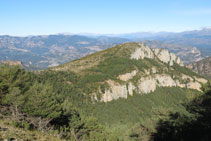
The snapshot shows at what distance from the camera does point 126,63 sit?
19512 cm

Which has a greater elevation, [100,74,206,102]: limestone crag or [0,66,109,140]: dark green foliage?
[0,66,109,140]: dark green foliage

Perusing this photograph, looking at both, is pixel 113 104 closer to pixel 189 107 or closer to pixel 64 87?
pixel 64 87

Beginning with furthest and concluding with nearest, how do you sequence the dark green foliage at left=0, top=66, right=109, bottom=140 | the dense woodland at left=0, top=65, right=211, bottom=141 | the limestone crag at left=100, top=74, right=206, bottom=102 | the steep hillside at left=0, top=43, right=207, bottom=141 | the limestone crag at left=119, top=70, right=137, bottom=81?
1. the limestone crag at left=119, top=70, right=137, bottom=81
2. the limestone crag at left=100, top=74, right=206, bottom=102
3. the steep hillside at left=0, top=43, right=207, bottom=141
4. the dark green foliage at left=0, top=66, right=109, bottom=140
5. the dense woodland at left=0, top=65, right=211, bottom=141

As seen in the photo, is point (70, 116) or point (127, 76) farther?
point (127, 76)

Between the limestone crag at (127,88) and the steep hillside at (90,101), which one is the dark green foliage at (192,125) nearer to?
the steep hillside at (90,101)

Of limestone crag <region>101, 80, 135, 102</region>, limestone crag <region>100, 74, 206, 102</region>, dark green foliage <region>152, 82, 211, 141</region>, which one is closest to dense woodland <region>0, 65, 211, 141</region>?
dark green foliage <region>152, 82, 211, 141</region>

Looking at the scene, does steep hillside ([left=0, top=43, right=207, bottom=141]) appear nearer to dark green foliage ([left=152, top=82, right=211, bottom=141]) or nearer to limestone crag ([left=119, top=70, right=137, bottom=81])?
limestone crag ([left=119, top=70, right=137, bottom=81])

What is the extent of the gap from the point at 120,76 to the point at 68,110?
117 meters

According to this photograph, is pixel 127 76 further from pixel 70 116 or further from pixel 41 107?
pixel 41 107

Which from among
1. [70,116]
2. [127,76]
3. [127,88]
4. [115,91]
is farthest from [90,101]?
[70,116]

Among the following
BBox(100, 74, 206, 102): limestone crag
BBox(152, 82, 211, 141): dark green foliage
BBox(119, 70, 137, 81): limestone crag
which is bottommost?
BBox(100, 74, 206, 102): limestone crag

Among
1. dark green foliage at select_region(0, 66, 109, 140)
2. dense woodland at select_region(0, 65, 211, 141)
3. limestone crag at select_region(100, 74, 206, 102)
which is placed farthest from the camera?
limestone crag at select_region(100, 74, 206, 102)

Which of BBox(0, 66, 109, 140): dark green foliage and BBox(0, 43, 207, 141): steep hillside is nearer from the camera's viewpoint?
BBox(0, 66, 109, 140): dark green foliage

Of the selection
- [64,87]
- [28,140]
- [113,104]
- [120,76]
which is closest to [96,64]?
[120,76]
